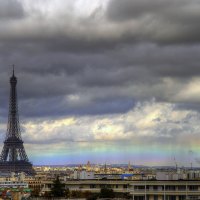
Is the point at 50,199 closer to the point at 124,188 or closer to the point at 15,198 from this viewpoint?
the point at 15,198

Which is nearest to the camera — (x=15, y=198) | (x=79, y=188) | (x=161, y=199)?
(x=161, y=199)

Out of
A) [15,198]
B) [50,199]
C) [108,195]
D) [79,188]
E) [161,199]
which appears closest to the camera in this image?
[161,199]

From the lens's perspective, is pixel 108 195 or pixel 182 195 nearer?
pixel 182 195

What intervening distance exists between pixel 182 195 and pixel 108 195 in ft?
71.2

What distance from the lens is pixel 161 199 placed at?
286 ft

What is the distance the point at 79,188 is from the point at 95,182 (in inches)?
124

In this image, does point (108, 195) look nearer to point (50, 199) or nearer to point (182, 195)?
point (50, 199)

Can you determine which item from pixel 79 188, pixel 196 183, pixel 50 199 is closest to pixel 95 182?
pixel 79 188

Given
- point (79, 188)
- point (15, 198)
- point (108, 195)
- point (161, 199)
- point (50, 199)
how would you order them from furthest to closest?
point (79, 188) → point (15, 198) → point (108, 195) → point (50, 199) → point (161, 199)

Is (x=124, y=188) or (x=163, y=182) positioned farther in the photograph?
(x=124, y=188)

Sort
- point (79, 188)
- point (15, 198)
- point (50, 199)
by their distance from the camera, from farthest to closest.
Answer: point (79, 188) < point (15, 198) < point (50, 199)

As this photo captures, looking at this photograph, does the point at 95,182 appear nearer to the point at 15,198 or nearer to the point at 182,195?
the point at 15,198

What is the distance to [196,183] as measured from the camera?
8931cm

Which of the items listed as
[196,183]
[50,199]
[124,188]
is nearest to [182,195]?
[196,183]
